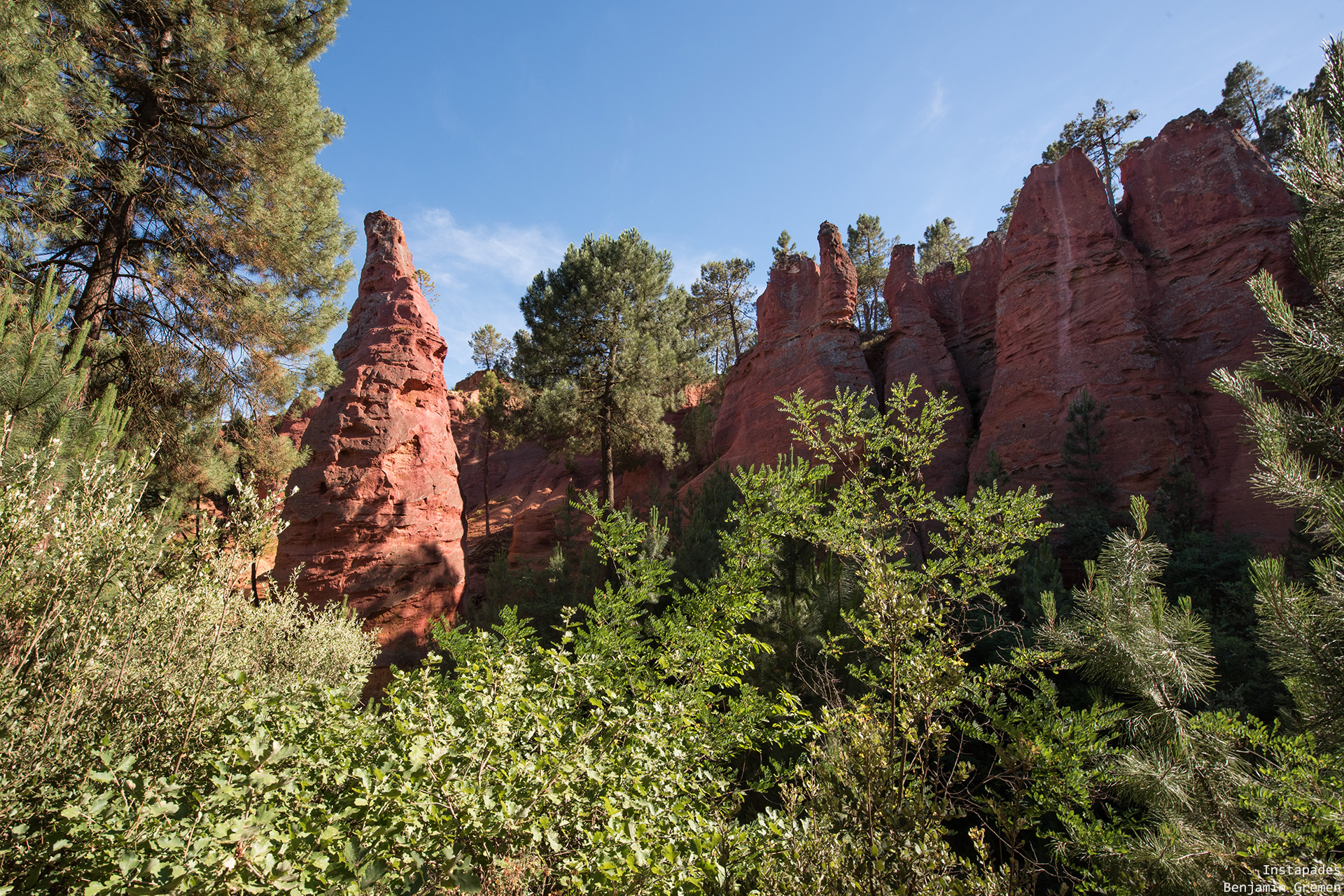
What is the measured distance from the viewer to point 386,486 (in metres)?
12.7

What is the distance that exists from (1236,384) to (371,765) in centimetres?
495

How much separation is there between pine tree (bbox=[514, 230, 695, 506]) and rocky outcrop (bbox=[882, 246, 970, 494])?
8.42m

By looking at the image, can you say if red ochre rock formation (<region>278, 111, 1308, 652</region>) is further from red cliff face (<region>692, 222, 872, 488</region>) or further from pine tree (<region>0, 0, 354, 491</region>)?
pine tree (<region>0, 0, 354, 491</region>)

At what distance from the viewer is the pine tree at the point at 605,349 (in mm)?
17781

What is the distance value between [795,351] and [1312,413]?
1824 cm

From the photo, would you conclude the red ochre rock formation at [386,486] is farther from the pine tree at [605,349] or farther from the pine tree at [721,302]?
the pine tree at [721,302]

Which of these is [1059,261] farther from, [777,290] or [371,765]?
[371,765]

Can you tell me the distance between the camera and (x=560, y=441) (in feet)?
62.7

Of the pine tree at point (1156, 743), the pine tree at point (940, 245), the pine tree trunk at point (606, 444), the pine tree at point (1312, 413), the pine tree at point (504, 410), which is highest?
the pine tree at point (940, 245)

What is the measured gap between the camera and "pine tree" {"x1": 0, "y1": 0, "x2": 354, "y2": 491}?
6020 millimetres

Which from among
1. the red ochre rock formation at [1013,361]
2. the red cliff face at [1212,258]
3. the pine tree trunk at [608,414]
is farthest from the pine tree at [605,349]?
the red cliff face at [1212,258]

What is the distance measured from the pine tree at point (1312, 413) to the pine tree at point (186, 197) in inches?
386

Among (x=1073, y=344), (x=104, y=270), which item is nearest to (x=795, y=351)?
(x=1073, y=344)

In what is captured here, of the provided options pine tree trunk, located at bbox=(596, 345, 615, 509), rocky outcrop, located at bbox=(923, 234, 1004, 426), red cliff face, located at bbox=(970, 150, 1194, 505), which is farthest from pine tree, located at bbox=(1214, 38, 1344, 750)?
rocky outcrop, located at bbox=(923, 234, 1004, 426)
